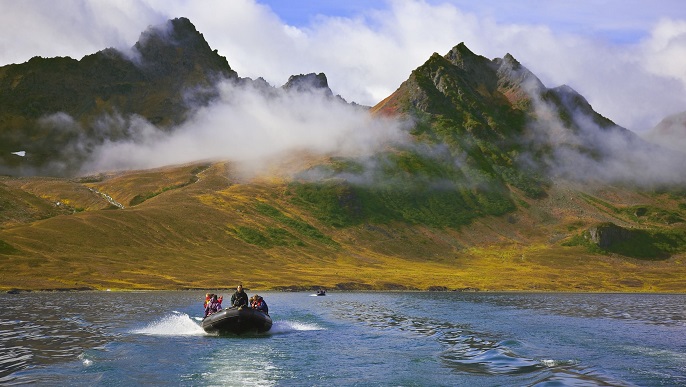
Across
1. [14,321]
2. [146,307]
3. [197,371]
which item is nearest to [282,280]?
[146,307]

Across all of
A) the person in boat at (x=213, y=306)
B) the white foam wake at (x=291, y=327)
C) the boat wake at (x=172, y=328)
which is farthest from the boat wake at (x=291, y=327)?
the boat wake at (x=172, y=328)

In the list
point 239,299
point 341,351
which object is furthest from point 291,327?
point 341,351

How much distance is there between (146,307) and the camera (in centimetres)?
8812

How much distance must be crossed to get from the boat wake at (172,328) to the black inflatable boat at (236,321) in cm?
234

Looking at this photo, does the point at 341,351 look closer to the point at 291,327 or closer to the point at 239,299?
the point at 239,299

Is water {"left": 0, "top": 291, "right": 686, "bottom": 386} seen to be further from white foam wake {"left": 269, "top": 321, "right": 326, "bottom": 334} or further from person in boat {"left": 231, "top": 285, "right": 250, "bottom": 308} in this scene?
person in boat {"left": 231, "top": 285, "right": 250, "bottom": 308}

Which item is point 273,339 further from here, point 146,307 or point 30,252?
point 30,252

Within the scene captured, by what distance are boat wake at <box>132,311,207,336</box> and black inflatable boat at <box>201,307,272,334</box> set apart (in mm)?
2339

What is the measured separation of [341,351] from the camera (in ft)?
156

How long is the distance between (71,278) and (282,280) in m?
50.9

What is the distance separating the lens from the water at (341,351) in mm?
35906

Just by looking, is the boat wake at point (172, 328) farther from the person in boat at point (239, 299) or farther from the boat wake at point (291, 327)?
the boat wake at point (291, 327)

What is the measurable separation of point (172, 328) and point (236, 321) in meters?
9.47

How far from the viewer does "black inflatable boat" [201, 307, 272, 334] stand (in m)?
54.2
